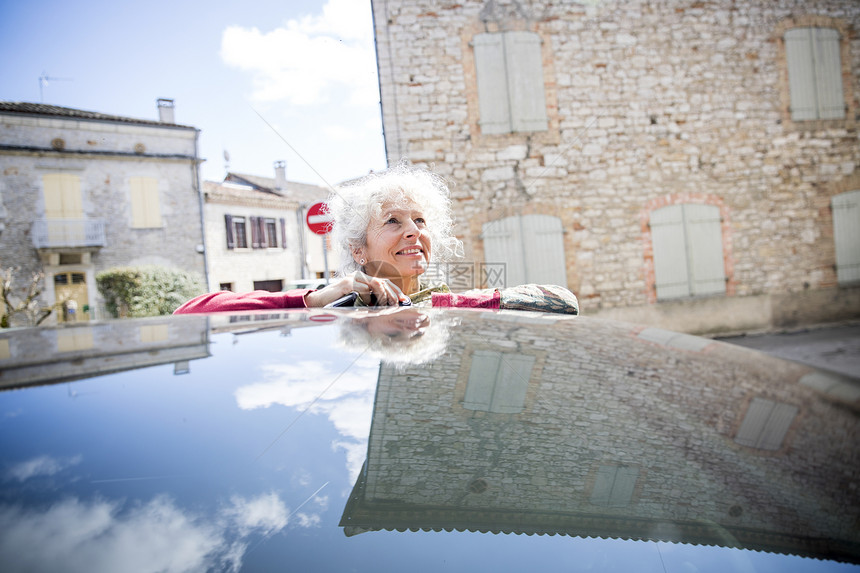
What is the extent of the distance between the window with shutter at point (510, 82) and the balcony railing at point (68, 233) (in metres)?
15.9

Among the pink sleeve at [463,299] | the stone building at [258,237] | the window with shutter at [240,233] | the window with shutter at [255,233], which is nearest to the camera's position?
A: the pink sleeve at [463,299]

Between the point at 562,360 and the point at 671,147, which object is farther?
the point at 671,147

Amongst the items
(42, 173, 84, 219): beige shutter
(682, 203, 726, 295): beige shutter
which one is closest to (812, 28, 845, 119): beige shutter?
(682, 203, 726, 295): beige shutter

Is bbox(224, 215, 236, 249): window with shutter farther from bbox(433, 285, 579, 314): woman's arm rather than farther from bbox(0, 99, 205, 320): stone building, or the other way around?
bbox(433, 285, 579, 314): woman's arm

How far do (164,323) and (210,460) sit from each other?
0.72 meters

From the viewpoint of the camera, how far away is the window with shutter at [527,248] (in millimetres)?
7953

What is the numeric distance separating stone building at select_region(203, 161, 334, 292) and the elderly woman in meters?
18.1

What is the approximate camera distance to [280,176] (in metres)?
26.7

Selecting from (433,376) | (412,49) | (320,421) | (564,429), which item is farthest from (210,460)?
(412,49)

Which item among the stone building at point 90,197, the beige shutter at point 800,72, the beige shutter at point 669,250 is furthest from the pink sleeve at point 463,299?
the stone building at point 90,197

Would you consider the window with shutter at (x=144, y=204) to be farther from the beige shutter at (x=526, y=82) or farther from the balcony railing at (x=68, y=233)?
the beige shutter at (x=526, y=82)

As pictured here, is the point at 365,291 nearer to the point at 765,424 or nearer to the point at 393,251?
the point at 393,251

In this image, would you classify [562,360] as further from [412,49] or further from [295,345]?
[412,49]

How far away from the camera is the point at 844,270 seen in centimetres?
921
